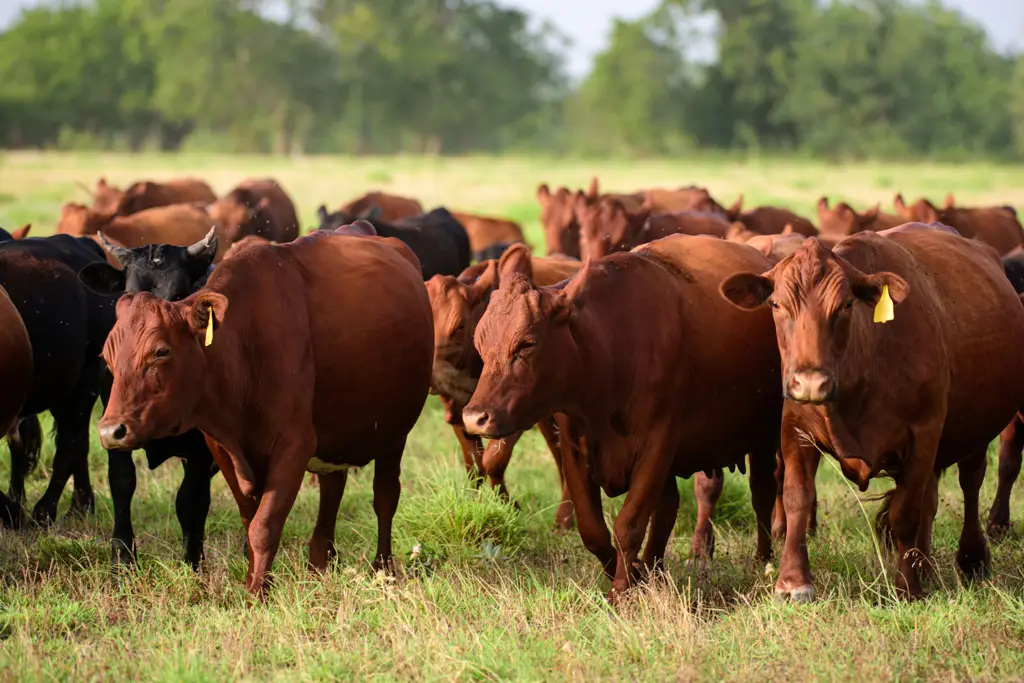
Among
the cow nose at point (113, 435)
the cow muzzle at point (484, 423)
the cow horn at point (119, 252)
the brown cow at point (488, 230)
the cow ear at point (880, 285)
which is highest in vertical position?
the cow ear at point (880, 285)

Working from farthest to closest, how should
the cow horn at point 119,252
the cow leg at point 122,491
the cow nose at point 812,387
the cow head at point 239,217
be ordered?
the cow head at point 239,217 → the cow leg at point 122,491 → the cow horn at point 119,252 → the cow nose at point 812,387

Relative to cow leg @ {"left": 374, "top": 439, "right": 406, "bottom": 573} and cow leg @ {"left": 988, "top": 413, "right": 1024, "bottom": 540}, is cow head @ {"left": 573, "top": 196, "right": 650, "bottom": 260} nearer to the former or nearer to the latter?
cow leg @ {"left": 988, "top": 413, "right": 1024, "bottom": 540}

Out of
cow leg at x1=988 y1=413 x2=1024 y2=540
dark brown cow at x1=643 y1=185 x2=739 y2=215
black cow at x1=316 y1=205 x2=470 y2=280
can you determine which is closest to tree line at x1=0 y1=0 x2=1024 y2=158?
dark brown cow at x1=643 y1=185 x2=739 y2=215

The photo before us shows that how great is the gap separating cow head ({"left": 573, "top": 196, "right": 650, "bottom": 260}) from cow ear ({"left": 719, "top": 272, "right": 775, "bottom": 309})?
801 centimetres

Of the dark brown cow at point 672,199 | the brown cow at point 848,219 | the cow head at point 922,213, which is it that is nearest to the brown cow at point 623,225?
the dark brown cow at point 672,199

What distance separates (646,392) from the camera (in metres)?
6.33

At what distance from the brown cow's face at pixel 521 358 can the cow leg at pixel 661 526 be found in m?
1.08

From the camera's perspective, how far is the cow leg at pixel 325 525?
7008mm

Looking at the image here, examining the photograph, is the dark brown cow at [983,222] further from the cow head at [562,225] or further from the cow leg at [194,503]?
the cow leg at [194,503]

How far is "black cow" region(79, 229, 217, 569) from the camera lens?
6.89m

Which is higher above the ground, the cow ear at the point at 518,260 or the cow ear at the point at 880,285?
the cow ear at the point at 880,285

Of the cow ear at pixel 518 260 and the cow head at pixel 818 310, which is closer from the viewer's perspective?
the cow head at pixel 818 310

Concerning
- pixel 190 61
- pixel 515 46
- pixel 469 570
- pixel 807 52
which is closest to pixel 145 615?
pixel 469 570

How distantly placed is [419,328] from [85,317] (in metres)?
2.13
